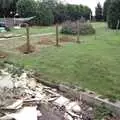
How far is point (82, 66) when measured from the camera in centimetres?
874

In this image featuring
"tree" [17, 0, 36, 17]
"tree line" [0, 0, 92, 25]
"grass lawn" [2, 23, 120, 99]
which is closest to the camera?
"grass lawn" [2, 23, 120, 99]

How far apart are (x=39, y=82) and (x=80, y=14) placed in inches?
1225

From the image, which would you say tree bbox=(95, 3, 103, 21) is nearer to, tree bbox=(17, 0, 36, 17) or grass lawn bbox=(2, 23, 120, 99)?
tree bbox=(17, 0, 36, 17)

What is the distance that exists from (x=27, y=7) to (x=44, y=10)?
1.83 metres

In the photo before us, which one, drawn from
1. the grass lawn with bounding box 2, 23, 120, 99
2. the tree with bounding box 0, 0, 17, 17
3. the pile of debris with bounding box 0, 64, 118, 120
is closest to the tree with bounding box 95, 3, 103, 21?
the tree with bounding box 0, 0, 17, 17

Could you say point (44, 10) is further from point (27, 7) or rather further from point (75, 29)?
point (75, 29)

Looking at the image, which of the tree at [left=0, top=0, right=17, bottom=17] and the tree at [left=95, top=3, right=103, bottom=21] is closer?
the tree at [left=0, top=0, right=17, bottom=17]

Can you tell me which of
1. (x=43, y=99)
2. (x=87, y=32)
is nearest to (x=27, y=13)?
(x=87, y=32)

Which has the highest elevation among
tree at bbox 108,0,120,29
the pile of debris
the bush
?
tree at bbox 108,0,120,29

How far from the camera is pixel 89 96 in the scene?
19.3ft

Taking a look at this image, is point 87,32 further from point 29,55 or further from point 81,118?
point 81,118

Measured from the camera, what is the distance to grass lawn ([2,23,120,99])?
6.77m

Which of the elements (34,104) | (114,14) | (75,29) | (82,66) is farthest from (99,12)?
(34,104)

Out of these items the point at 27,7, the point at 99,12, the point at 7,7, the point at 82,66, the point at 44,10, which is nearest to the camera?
the point at 82,66
